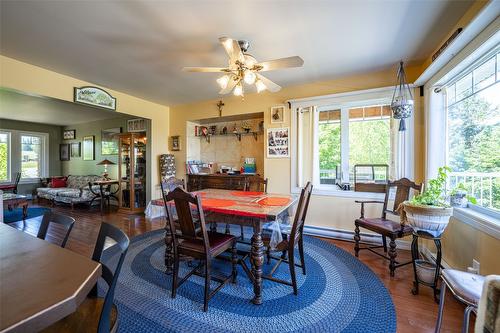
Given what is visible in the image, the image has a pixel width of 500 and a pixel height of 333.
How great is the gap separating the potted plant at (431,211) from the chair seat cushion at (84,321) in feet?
7.62

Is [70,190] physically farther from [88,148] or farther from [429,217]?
[429,217]

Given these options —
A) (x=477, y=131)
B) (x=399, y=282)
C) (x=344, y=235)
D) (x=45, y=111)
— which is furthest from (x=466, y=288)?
(x=45, y=111)

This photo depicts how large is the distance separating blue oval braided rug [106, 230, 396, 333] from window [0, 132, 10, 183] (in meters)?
7.00

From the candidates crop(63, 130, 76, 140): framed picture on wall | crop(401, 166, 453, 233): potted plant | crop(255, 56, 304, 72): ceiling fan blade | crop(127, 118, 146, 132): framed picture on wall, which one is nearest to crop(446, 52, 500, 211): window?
crop(401, 166, 453, 233): potted plant

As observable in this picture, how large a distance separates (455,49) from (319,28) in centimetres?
125

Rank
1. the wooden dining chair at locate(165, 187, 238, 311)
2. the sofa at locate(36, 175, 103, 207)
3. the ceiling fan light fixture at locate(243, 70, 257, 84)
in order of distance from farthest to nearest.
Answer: the sofa at locate(36, 175, 103, 207), the ceiling fan light fixture at locate(243, 70, 257, 84), the wooden dining chair at locate(165, 187, 238, 311)

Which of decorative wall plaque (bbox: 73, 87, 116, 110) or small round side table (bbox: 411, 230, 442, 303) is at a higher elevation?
decorative wall plaque (bbox: 73, 87, 116, 110)

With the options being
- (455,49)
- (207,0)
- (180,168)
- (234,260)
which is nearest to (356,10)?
(455,49)

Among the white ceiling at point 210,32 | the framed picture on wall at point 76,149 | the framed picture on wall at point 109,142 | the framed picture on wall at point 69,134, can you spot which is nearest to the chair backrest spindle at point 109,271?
the white ceiling at point 210,32

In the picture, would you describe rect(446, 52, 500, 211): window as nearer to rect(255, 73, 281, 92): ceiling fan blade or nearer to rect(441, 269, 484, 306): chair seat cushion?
rect(441, 269, 484, 306): chair seat cushion

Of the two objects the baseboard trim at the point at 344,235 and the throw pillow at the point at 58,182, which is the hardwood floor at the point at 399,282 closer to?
the baseboard trim at the point at 344,235

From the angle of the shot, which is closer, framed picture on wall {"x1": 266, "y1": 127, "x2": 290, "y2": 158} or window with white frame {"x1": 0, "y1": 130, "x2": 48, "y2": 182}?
framed picture on wall {"x1": 266, "y1": 127, "x2": 290, "y2": 158}

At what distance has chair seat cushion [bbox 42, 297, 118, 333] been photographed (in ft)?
3.04

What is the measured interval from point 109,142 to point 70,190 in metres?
1.64
